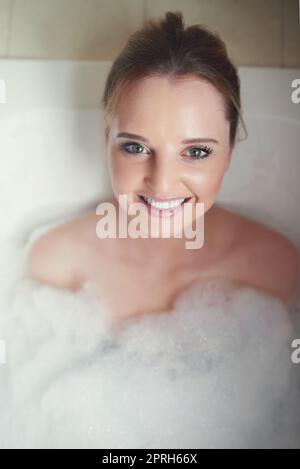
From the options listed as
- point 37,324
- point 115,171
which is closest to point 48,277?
Answer: point 37,324

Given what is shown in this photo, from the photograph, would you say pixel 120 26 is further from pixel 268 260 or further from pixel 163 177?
pixel 268 260

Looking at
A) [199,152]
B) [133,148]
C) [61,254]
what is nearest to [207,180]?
[199,152]

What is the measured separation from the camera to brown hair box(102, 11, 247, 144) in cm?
108

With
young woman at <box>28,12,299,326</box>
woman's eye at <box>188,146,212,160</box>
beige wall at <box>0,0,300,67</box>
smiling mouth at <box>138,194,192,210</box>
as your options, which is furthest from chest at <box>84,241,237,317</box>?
beige wall at <box>0,0,300,67</box>

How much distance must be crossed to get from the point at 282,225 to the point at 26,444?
2.54 feet

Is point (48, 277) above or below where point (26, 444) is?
above

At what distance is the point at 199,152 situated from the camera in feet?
3.59

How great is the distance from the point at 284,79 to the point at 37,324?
82 centimetres

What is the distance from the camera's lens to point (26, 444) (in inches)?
44.1

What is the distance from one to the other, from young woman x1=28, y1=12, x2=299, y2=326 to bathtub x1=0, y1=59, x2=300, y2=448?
4 centimetres

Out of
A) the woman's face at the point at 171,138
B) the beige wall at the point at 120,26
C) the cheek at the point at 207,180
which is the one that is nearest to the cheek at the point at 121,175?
the woman's face at the point at 171,138
